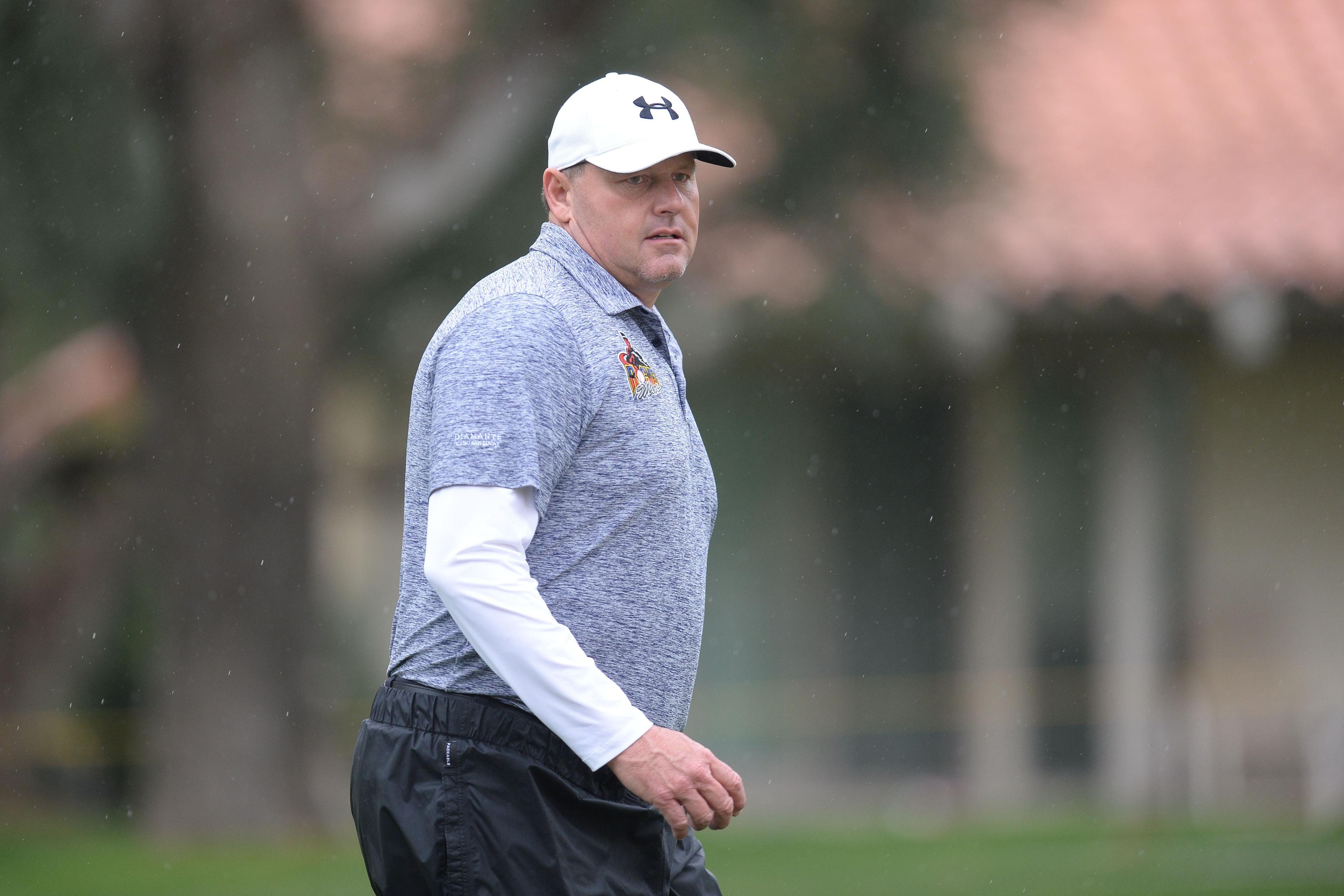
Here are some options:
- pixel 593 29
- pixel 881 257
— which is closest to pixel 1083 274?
pixel 881 257

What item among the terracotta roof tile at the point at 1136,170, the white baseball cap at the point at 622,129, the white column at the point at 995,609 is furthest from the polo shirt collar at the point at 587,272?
the white column at the point at 995,609

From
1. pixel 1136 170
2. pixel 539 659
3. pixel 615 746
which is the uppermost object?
pixel 1136 170

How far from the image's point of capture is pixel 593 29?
31.0 ft

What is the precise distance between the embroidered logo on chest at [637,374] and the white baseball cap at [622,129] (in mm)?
343

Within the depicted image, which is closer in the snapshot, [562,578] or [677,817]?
[677,817]

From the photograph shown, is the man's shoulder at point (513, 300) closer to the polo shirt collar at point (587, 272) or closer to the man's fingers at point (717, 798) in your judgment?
the polo shirt collar at point (587, 272)

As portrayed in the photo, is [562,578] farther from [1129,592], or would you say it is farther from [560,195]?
[1129,592]

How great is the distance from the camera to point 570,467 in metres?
3.00

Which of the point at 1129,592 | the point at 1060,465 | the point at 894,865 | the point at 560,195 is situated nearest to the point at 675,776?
the point at 560,195

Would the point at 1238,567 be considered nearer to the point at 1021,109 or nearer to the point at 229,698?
the point at 1021,109

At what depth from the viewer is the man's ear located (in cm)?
335

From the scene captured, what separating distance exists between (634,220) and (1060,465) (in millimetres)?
8022

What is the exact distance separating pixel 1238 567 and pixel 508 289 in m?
8.00

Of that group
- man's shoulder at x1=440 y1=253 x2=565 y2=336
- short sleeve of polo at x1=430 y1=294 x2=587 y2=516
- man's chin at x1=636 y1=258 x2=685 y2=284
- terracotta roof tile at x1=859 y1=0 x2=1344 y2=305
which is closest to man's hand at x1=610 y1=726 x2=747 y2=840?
short sleeve of polo at x1=430 y1=294 x2=587 y2=516
